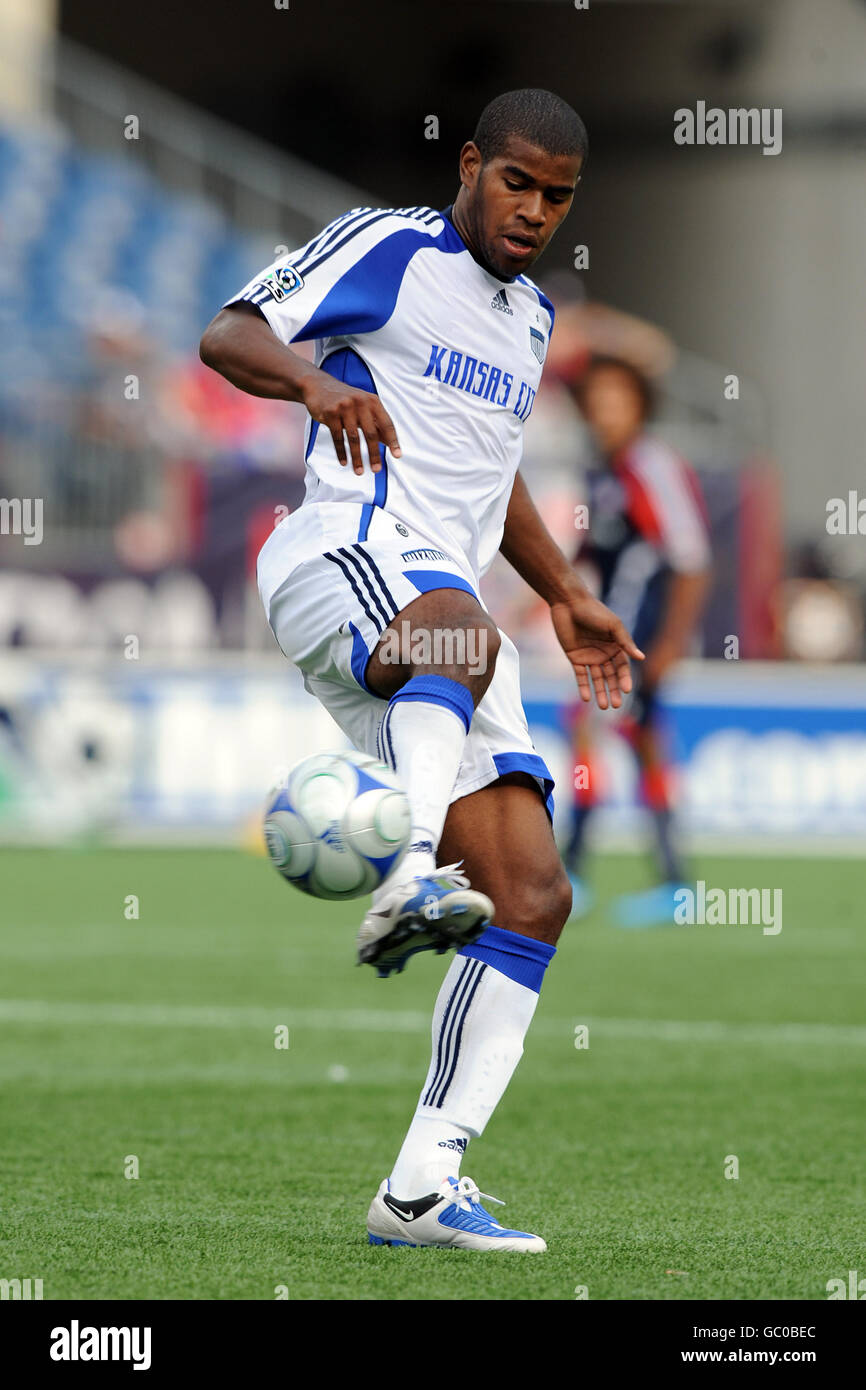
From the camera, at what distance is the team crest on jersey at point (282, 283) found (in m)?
3.41

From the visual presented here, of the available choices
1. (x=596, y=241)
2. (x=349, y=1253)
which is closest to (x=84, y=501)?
(x=596, y=241)

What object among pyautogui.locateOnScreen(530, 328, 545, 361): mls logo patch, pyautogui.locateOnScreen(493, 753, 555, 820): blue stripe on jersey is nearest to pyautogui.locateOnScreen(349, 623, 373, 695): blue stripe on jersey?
pyautogui.locateOnScreen(493, 753, 555, 820): blue stripe on jersey

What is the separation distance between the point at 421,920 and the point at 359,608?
0.62 m

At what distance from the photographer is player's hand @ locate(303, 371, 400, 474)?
3.19 m

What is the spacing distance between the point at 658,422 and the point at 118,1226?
1834cm

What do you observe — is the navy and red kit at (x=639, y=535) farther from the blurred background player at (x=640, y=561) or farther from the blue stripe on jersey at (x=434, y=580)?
the blue stripe on jersey at (x=434, y=580)

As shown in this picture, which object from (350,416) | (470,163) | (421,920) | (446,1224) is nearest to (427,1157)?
(446,1224)

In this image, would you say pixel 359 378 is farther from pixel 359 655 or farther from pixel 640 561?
pixel 640 561

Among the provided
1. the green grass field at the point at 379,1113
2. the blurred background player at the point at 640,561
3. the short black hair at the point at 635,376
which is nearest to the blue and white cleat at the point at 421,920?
the green grass field at the point at 379,1113

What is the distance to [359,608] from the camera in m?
3.29

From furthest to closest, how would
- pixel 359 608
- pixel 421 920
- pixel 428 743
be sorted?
pixel 359 608
pixel 428 743
pixel 421 920
